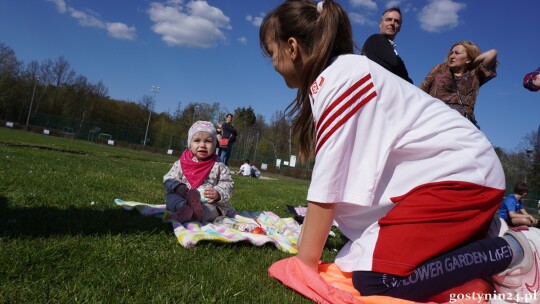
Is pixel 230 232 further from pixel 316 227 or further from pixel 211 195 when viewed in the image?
pixel 316 227

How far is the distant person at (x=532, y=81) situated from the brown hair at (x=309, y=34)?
9.79 feet

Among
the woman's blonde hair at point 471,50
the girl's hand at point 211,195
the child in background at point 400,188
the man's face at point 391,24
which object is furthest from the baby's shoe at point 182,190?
the woman's blonde hair at point 471,50

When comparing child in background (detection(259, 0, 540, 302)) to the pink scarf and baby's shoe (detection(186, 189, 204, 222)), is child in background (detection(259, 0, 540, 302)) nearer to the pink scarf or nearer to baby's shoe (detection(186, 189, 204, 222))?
baby's shoe (detection(186, 189, 204, 222))

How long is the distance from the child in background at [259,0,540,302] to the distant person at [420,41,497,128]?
6.98ft

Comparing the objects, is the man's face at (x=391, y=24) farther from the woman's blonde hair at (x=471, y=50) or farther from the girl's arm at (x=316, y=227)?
the girl's arm at (x=316, y=227)

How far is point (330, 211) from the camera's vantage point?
202 cm

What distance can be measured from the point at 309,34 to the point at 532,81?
10.7 feet

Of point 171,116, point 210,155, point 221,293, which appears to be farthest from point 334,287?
point 171,116

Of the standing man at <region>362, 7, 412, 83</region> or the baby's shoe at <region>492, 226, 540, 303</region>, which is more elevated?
the standing man at <region>362, 7, 412, 83</region>

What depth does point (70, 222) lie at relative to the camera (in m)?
2.96

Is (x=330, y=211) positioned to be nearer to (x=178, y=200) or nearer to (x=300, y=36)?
(x=300, y=36)

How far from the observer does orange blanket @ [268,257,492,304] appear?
1.91 meters

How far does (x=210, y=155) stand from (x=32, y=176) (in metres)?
2.62

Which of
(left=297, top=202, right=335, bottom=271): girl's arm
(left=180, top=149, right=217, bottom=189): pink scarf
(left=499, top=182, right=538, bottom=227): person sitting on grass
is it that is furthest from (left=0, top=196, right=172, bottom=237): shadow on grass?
(left=499, top=182, right=538, bottom=227): person sitting on grass
